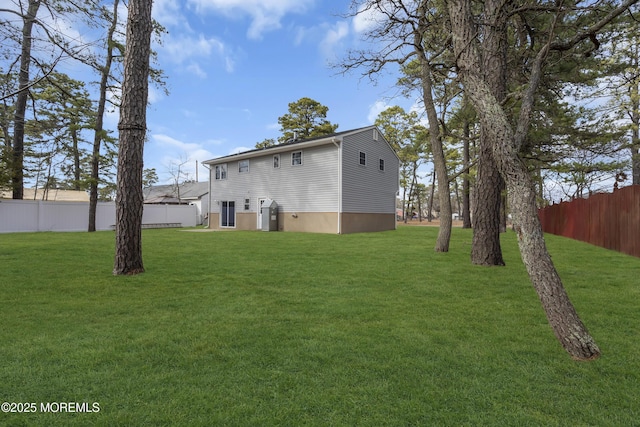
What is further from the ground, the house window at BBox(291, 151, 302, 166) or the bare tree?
the house window at BBox(291, 151, 302, 166)

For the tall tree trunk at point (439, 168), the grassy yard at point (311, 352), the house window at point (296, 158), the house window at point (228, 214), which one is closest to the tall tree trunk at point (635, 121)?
the tall tree trunk at point (439, 168)

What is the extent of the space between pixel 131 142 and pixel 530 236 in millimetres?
5770

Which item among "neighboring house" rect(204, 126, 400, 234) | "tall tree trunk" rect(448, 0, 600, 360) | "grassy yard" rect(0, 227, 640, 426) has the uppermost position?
"neighboring house" rect(204, 126, 400, 234)

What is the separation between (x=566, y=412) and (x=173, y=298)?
393cm

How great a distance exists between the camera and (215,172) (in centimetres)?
2130

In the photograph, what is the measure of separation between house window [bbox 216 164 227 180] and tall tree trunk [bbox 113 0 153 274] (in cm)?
1535

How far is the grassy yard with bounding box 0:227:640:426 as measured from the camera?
1.84 m

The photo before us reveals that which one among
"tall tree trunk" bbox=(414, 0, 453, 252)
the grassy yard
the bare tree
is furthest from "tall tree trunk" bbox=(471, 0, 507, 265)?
the bare tree

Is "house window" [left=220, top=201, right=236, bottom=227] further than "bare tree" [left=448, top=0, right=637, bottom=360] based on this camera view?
Yes

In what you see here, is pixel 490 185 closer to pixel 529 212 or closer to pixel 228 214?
pixel 529 212

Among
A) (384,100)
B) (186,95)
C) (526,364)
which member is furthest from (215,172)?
(526,364)

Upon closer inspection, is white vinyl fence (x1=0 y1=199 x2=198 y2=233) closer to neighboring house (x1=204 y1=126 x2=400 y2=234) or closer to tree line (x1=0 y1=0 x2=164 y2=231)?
tree line (x1=0 y1=0 x2=164 y2=231)

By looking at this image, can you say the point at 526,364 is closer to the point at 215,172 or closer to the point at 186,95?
the point at 186,95

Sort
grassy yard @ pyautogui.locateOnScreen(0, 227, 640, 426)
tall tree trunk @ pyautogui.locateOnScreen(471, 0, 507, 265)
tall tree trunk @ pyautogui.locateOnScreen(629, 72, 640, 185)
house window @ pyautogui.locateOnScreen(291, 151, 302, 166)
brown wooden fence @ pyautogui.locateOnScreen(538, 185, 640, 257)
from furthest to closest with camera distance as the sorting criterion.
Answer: house window @ pyautogui.locateOnScreen(291, 151, 302, 166) → tall tree trunk @ pyautogui.locateOnScreen(629, 72, 640, 185) → brown wooden fence @ pyautogui.locateOnScreen(538, 185, 640, 257) → tall tree trunk @ pyautogui.locateOnScreen(471, 0, 507, 265) → grassy yard @ pyautogui.locateOnScreen(0, 227, 640, 426)
